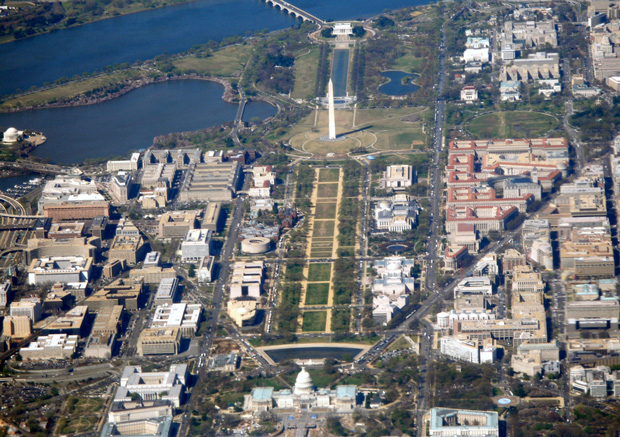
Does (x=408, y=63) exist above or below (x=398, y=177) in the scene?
above

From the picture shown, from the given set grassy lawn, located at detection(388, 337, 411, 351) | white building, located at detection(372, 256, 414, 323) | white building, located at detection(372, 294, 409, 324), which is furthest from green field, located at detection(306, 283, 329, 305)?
grassy lawn, located at detection(388, 337, 411, 351)

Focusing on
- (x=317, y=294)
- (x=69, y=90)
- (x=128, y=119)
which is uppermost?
(x=69, y=90)

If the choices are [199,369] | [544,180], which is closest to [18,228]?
[199,369]

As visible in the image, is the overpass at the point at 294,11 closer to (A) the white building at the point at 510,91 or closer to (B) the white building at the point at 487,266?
(A) the white building at the point at 510,91

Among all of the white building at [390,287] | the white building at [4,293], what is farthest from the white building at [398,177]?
the white building at [4,293]

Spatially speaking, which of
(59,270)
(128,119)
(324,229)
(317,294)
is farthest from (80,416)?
(128,119)

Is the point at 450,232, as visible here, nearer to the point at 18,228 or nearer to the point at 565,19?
the point at 18,228

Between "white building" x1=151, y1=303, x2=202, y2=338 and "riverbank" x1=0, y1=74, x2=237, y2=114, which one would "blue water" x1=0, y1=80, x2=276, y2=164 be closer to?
"riverbank" x1=0, y1=74, x2=237, y2=114

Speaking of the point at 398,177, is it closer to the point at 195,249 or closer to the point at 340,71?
the point at 195,249
